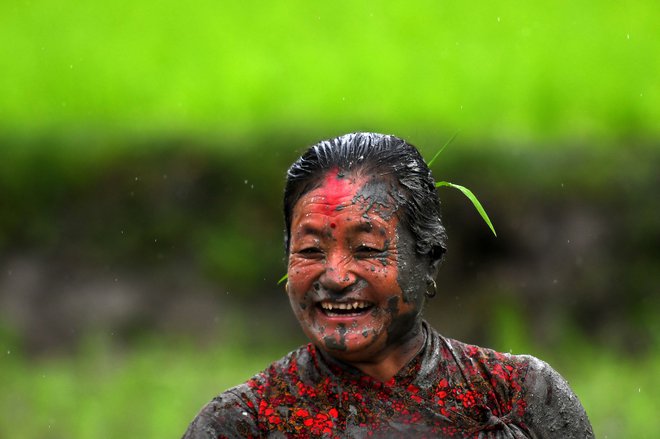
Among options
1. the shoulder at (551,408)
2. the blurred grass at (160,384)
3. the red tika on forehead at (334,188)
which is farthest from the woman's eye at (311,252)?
the blurred grass at (160,384)

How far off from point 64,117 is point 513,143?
10.1ft

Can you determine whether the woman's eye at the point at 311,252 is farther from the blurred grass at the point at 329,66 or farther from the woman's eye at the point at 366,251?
the blurred grass at the point at 329,66

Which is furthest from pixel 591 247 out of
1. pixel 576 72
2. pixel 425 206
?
pixel 425 206

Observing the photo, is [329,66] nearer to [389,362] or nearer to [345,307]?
[389,362]

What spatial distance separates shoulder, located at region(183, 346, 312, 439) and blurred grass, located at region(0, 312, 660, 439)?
3.80 m

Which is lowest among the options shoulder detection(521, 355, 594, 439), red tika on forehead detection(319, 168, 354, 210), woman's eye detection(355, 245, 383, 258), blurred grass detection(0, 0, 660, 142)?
shoulder detection(521, 355, 594, 439)

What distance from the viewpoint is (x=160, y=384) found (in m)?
8.45

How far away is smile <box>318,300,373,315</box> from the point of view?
12.4 feet

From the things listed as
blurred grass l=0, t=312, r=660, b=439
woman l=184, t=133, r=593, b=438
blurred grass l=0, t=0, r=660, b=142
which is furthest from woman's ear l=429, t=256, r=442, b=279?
blurred grass l=0, t=0, r=660, b=142

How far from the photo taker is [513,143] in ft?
30.9

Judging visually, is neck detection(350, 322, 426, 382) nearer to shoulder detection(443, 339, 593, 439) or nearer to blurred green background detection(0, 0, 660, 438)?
shoulder detection(443, 339, 593, 439)

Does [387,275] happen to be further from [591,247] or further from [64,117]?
[64,117]

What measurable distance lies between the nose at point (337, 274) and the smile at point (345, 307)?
0.04 m

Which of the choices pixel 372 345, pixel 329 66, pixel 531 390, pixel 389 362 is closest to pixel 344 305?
pixel 372 345
